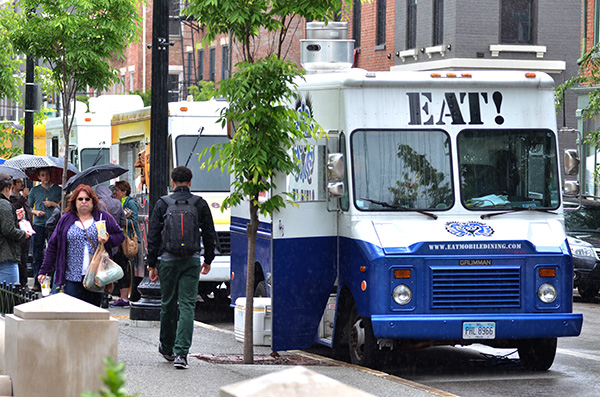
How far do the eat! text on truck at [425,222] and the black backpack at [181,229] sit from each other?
116cm

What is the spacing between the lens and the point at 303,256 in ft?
36.8

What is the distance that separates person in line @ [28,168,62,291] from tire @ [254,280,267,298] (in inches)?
230

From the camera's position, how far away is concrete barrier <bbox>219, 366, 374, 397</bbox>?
360cm

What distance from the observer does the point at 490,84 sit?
1143cm

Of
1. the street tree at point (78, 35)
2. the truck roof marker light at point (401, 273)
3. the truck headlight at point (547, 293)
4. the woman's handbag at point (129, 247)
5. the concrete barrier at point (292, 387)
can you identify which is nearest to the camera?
the concrete barrier at point (292, 387)

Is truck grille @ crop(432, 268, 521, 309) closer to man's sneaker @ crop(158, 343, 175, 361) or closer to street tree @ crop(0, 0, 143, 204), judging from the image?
man's sneaker @ crop(158, 343, 175, 361)

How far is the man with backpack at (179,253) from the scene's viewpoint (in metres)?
10.1

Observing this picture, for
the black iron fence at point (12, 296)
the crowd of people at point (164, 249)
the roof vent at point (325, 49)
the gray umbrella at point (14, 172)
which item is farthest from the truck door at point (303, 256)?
the gray umbrella at point (14, 172)

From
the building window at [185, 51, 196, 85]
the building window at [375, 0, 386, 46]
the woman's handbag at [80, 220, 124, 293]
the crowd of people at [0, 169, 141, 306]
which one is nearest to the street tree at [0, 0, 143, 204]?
the crowd of people at [0, 169, 141, 306]

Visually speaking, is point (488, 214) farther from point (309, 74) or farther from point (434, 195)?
point (309, 74)

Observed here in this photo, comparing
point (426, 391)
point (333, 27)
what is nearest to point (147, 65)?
point (333, 27)

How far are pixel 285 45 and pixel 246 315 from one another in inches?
1209

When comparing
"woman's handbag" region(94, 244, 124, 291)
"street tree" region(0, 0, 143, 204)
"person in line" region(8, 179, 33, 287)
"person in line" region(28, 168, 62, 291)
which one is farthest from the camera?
"street tree" region(0, 0, 143, 204)

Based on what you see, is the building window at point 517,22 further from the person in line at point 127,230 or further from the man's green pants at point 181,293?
the man's green pants at point 181,293
